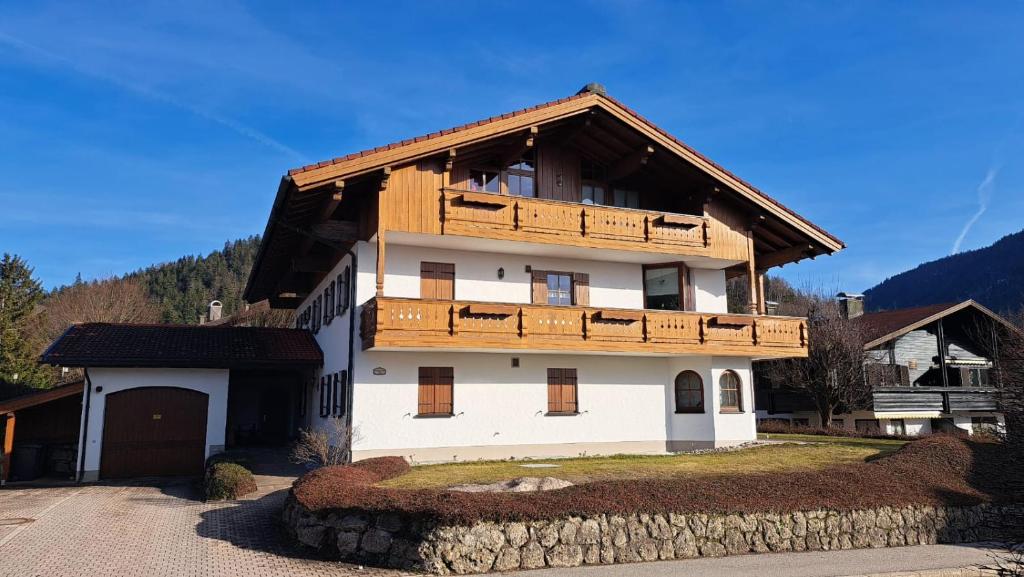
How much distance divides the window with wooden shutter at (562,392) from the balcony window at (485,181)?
550cm

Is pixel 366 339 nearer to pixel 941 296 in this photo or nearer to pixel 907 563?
pixel 907 563

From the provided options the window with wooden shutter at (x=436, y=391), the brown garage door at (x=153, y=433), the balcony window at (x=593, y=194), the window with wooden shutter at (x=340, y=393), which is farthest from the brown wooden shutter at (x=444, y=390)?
the balcony window at (x=593, y=194)

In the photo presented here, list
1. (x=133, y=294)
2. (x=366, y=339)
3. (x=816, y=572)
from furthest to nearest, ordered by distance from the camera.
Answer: (x=133, y=294)
(x=366, y=339)
(x=816, y=572)

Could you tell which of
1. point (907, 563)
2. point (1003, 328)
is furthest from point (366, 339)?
point (1003, 328)

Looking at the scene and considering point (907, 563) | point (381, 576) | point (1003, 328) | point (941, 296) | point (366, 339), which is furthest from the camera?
point (941, 296)

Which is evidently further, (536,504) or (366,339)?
(366,339)

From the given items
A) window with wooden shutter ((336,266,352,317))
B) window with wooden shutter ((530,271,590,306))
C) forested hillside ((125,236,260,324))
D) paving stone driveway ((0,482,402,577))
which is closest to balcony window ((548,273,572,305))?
window with wooden shutter ((530,271,590,306))

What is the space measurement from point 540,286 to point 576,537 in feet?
36.3

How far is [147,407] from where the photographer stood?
20.4 meters

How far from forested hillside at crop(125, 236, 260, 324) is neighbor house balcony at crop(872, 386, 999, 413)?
204ft

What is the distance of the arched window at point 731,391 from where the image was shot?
22975 millimetres

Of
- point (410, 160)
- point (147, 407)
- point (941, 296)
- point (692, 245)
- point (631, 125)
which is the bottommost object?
point (147, 407)

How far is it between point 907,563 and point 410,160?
13.9 meters

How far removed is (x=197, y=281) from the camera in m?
92.6
